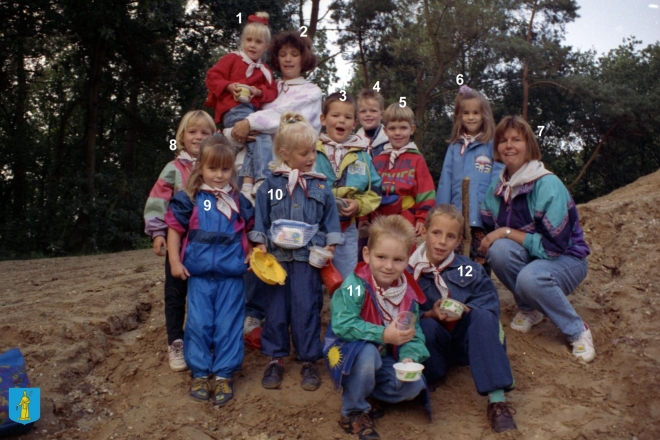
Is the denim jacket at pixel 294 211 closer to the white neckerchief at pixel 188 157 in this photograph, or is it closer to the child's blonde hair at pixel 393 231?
the child's blonde hair at pixel 393 231

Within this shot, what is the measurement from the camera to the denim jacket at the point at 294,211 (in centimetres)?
406

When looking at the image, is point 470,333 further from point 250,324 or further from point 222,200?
point 222,200

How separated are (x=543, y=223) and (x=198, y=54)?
10.5 metres

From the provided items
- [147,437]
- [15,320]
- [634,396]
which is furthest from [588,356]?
[15,320]

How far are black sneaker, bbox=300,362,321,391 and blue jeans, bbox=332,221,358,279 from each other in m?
0.69

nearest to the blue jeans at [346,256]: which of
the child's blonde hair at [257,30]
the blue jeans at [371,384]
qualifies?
the blue jeans at [371,384]

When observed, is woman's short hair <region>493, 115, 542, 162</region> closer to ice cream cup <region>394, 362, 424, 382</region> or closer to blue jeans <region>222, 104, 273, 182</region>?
blue jeans <region>222, 104, 273, 182</region>

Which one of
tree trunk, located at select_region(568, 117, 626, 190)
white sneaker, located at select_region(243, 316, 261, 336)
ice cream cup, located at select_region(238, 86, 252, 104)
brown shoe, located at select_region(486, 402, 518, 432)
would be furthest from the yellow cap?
tree trunk, located at select_region(568, 117, 626, 190)

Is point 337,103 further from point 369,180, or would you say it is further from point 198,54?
point 198,54

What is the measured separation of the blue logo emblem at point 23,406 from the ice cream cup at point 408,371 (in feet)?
7.14

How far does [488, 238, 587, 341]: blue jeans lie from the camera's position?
4.22m

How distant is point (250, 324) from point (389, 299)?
1325mm

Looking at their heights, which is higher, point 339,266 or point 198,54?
point 198,54

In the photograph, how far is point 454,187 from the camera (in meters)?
5.02
